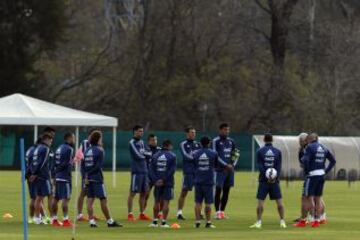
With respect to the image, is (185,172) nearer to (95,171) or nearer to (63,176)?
(63,176)

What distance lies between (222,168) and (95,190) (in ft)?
14.5

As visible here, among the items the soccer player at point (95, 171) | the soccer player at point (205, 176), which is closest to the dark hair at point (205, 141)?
the soccer player at point (205, 176)

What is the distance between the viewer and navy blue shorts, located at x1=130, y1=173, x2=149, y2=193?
28.8 m

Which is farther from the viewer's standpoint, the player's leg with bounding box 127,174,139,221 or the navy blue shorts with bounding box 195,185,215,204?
the player's leg with bounding box 127,174,139,221

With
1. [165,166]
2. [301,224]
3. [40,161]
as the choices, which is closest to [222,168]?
[165,166]

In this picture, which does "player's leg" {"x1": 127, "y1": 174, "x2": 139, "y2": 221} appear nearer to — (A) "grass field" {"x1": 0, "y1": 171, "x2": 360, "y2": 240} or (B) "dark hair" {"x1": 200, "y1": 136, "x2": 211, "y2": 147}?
(A) "grass field" {"x1": 0, "y1": 171, "x2": 360, "y2": 240}

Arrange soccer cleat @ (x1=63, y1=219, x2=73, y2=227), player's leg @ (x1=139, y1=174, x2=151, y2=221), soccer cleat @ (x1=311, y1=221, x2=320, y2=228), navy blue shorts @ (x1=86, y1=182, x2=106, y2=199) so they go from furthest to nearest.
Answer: player's leg @ (x1=139, y1=174, x2=151, y2=221) < soccer cleat @ (x1=311, y1=221, x2=320, y2=228) < soccer cleat @ (x1=63, y1=219, x2=73, y2=227) < navy blue shorts @ (x1=86, y1=182, x2=106, y2=199)

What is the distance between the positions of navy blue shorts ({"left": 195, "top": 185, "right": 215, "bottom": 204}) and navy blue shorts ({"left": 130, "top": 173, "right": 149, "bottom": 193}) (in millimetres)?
3199

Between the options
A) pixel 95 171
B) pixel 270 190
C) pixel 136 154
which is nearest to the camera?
pixel 95 171

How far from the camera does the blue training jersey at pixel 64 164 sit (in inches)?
1046

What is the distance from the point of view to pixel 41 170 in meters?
26.5

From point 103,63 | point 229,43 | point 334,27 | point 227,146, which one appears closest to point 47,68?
point 103,63

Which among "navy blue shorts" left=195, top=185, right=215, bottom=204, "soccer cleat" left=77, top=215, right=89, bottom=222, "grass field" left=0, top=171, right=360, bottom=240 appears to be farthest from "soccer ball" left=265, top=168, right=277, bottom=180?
"soccer cleat" left=77, top=215, right=89, bottom=222

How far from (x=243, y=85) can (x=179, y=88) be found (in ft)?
13.7
